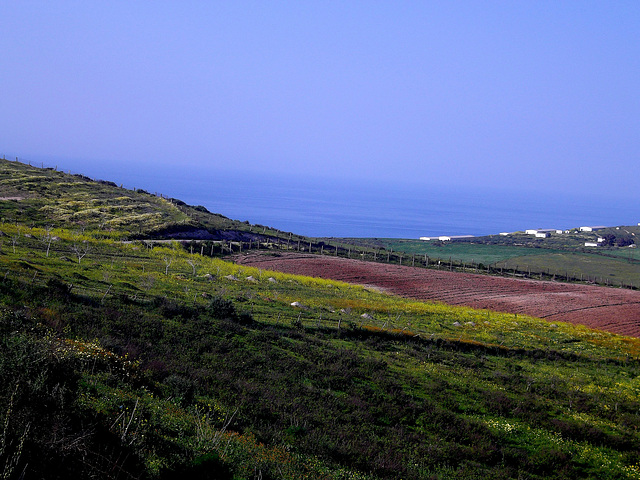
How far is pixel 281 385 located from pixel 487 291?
4670 cm

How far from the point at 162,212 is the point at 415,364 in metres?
64.7

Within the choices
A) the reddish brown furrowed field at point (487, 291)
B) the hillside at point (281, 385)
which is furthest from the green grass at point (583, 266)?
the hillside at point (281, 385)

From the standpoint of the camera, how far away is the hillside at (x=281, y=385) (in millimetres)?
9172

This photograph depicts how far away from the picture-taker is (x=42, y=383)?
9.38 m

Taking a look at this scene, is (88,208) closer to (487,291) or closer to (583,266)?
(487,291)

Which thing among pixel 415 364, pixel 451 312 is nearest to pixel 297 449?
pixel 415 364

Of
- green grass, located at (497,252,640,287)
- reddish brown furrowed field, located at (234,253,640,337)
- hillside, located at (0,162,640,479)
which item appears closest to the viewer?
hillside, located at (0,162,640,479)

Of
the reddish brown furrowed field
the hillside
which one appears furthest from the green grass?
the hillside

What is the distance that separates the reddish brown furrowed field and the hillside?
751 cm

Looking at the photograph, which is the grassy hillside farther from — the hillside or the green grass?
the green grass

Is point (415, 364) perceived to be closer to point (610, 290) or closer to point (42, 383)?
point (42, 383)

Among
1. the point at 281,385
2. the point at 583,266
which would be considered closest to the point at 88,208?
the point at 281,385

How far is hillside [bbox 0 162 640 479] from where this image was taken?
30.1 feet

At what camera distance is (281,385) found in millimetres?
17703
